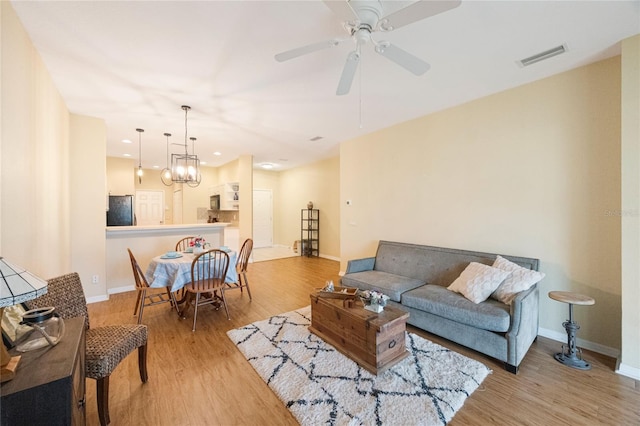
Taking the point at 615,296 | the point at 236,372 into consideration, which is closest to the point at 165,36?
the point at 236,372

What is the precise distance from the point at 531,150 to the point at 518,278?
4.82 feet

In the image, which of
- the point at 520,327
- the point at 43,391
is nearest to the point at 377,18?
the point at 43,391

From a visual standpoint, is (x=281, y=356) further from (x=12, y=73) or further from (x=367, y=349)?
(x=12, y=73)

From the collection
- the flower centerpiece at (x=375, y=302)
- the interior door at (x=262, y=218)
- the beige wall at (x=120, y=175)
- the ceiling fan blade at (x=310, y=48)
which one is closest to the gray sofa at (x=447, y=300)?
the flower centerpiece at (x=375, y=302)

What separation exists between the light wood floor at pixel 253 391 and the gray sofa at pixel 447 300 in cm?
18

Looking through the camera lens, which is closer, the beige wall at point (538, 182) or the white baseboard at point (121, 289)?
the beige wall at point (538, 182)

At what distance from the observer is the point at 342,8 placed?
146 centimetres

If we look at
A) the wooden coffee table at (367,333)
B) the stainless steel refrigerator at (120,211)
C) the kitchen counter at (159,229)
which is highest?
the stainless steel refrigerator at (120,211)

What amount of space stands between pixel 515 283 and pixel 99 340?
3522 mm

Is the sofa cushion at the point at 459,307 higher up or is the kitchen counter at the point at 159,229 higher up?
the kitchen counter at the point at 159,229

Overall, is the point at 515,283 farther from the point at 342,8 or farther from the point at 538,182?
the point at 342,8

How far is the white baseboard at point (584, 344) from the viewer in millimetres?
2442

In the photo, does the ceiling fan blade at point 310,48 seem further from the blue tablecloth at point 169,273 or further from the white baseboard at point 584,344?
the white baseboard at point 584,344

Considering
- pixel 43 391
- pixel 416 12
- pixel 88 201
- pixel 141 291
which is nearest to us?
pixel 43 391
